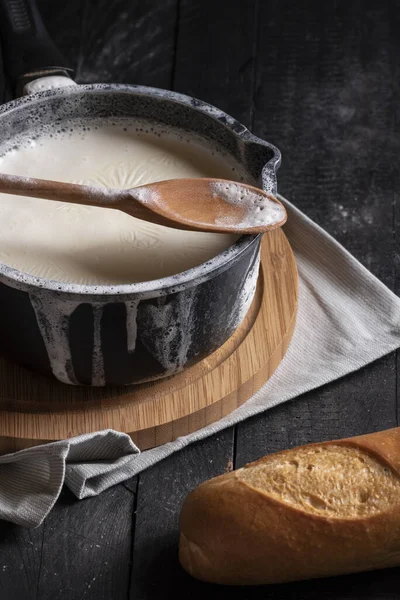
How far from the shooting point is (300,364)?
1.49 meters

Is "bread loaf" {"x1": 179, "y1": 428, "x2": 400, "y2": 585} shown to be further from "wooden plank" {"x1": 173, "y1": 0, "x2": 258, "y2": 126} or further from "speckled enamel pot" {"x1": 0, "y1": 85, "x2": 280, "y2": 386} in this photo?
"wooden plank" {"x1": 173, "y1": 0, "x2": 258, "y2": 126}

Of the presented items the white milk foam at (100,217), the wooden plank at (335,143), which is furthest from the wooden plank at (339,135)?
the white milk foam at (100,217)

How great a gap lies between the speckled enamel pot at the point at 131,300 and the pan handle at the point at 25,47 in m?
0.13

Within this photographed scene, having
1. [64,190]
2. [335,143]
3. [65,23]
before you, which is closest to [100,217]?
[64,190]

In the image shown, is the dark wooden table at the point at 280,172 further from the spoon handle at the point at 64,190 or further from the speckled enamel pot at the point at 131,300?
the spoon handle at the point at 64,190

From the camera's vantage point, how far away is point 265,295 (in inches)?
59.1

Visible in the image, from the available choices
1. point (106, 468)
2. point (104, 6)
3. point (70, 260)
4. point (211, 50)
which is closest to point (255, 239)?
point (70, 260)

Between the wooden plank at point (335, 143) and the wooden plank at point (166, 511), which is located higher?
the wooden plank at point (335, 143)

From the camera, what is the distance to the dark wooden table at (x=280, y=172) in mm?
1270

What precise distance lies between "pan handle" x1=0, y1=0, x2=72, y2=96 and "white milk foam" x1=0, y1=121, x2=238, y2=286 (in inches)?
5.4

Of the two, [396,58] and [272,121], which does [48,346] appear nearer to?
[272,121]

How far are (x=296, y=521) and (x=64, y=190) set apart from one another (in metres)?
0.49

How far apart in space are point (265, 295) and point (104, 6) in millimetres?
821

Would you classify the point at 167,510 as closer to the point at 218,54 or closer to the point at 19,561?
the point at 19,561
